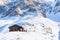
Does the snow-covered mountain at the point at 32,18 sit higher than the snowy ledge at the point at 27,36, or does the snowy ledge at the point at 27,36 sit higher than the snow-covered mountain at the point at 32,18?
the snow-covered mountain at the point at 32,18

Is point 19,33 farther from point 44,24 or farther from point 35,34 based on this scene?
point 44,24

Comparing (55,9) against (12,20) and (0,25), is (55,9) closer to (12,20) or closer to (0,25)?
(12,20)

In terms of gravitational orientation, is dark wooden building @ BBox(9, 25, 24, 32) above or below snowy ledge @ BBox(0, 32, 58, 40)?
above

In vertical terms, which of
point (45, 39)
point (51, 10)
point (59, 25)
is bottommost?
point (45, 39)

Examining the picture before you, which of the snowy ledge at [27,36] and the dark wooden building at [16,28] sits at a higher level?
the dark wooden building at [16,28]

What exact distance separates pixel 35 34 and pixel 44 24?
0.13 m

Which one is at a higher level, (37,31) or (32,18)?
(32,18)

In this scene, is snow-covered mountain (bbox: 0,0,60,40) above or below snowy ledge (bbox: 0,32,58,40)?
above

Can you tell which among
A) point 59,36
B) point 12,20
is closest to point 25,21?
point 12,20

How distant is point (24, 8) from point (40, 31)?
28 cm

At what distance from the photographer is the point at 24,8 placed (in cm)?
137

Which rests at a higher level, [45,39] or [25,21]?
[25,21]

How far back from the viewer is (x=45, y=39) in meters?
1.31

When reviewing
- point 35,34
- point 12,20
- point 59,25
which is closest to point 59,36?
point 59,25
